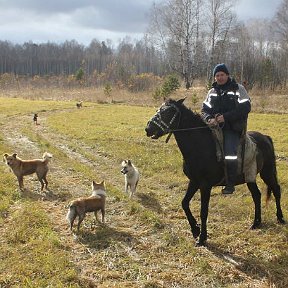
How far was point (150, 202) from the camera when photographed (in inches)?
364

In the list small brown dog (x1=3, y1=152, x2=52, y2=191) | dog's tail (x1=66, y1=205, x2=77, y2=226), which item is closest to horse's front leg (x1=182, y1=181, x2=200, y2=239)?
dog's tail (x1=66, y1=205, x2=77, y2=226)

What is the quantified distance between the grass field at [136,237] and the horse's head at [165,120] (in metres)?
1.96

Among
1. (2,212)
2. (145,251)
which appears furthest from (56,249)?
(2,212)

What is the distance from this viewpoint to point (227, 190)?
22.0ft

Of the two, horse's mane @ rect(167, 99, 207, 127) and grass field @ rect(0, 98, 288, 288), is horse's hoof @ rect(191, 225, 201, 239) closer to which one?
grass field @ rect(0, 98, 288, 288)

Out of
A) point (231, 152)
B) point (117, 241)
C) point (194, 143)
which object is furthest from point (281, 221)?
point (117, 241)

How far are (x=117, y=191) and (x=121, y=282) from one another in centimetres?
450

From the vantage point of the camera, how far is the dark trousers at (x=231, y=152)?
6547 millimetres

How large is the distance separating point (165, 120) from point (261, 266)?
2.80 metres

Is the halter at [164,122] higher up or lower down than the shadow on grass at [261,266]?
higher up

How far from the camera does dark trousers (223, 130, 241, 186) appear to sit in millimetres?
6547

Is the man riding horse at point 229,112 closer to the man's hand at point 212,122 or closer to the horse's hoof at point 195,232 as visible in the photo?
the man's hand at point 212,122

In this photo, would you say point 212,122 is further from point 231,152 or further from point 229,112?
point 231,152

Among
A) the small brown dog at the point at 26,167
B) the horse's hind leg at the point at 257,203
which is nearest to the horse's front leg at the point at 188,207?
the horse's hind leg at the point at 257,203
